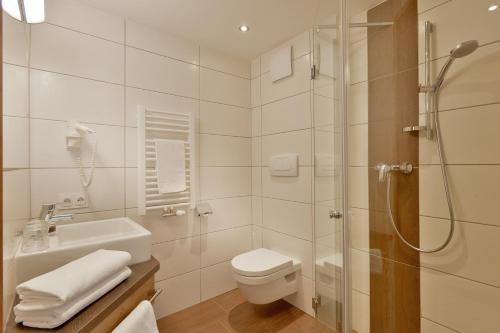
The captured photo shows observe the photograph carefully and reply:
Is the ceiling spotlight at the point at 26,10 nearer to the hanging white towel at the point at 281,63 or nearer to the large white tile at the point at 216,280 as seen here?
the hanging white towel at the point at 281,63

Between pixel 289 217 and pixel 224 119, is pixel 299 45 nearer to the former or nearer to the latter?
pixel 224 119

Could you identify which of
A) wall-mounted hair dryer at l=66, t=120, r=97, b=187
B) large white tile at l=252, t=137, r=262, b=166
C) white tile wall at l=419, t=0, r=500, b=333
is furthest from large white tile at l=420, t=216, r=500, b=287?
wall-mounted hair dryer at l=66, t=120, r=97, b=187

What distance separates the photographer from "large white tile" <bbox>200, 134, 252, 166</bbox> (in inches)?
79.5

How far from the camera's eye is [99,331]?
75 cm

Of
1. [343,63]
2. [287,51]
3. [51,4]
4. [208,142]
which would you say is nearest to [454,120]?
[343,63]

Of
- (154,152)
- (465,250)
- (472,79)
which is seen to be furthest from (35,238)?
(472,79)

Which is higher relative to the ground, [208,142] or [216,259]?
[208,142]

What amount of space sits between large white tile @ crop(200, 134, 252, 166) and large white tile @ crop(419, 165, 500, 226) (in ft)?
4.63

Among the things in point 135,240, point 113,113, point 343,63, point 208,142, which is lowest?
point 135,240

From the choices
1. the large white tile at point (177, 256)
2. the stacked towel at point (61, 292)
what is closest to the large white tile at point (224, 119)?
the large white tile at point (177, 256)

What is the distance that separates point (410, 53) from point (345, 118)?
0.51 meters

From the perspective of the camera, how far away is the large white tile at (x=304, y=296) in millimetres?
1830

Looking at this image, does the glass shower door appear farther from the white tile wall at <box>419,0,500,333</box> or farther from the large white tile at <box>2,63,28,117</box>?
the large white tile at <box>2,63,28,117</box>

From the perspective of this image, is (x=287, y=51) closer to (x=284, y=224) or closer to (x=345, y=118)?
(x=345, y=118)
